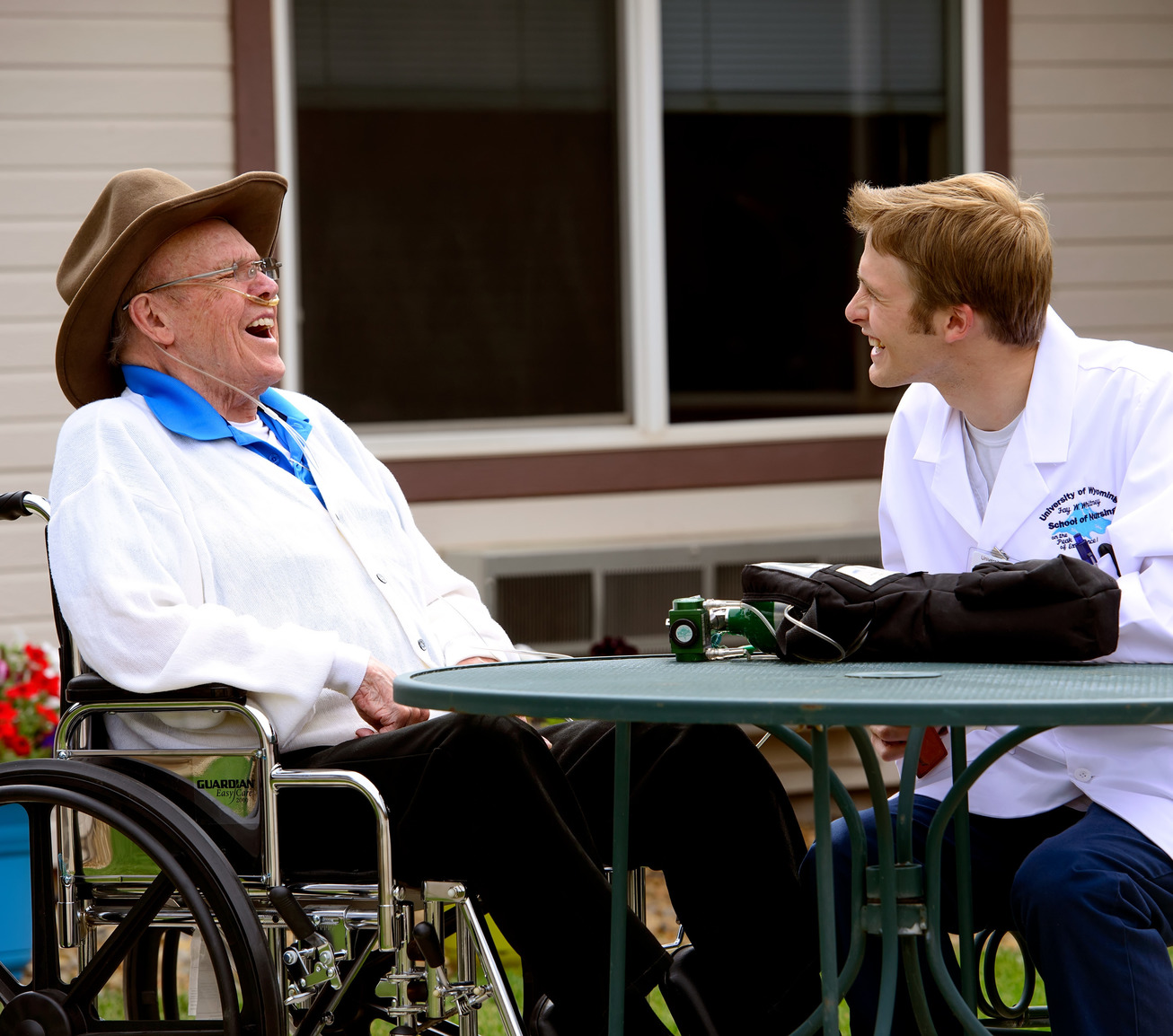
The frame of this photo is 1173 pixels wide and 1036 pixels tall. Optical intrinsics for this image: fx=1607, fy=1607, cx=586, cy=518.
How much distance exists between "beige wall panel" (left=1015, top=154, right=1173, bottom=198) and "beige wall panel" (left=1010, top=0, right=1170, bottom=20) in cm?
23

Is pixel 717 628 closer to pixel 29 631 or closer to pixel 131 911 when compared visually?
pixel 131 911

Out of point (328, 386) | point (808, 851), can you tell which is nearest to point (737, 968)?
point (808, 851)

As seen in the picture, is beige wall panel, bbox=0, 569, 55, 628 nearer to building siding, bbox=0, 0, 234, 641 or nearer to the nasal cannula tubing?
building siding, bbox=0, 0, 234, 641

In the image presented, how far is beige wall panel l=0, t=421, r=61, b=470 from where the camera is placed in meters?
4.23

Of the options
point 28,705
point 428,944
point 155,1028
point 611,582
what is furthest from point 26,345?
point 428,944

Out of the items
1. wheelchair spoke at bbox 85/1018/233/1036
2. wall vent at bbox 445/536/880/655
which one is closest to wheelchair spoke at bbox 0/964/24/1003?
wheelchair spoke at bbox 85/1018/233/1036

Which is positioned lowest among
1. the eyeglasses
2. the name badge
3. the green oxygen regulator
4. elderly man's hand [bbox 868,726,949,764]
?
elderly man's hand [bbox 868,726,949,764]

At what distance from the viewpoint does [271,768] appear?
2.20 metres

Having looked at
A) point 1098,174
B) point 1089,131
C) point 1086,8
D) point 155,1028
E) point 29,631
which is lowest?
point 155,1028

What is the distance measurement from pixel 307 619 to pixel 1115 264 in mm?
3342

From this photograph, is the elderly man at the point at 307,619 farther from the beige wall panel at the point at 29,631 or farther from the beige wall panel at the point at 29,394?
the beige wall panel at the point at 29,631

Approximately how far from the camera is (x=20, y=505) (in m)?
2.49

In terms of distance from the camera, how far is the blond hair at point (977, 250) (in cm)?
234

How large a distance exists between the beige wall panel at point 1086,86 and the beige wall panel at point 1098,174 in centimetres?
9
